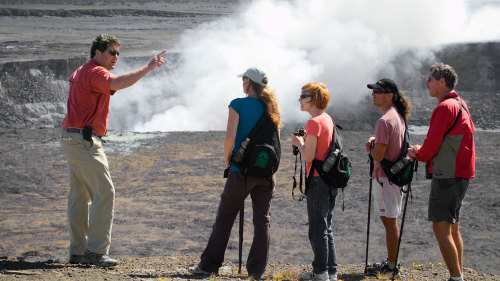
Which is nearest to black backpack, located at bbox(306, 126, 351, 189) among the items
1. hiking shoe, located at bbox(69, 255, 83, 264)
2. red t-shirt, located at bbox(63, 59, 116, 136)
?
red t-shirt, located at bbox(63, 59, 116, 136)

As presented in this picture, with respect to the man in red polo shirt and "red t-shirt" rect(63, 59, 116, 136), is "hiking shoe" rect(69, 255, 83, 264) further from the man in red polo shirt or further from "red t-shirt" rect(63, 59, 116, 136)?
"red t-shirt" rect(63, 59, 116, 136)

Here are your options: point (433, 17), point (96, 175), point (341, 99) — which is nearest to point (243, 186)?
point (96, 175)

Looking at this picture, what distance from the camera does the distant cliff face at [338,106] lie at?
1906 centimetres

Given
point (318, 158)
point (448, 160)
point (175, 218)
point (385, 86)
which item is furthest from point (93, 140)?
point (175, 218)

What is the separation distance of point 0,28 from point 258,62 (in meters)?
22.7

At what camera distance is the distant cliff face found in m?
19.1

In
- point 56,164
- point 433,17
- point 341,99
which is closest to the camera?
point 56,164

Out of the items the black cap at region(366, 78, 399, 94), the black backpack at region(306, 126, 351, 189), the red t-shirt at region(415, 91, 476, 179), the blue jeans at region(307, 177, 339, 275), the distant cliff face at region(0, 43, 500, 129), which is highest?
the distant cliff face at region(0, 43, 500, 129)

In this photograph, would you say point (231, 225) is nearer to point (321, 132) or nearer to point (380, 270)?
point (321, 132)

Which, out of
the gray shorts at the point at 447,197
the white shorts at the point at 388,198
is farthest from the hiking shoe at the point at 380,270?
the gray shorts at the point at 447,197

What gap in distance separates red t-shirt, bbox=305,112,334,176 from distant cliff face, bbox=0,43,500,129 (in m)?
14.2

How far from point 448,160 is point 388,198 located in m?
0.67

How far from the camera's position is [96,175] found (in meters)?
4.91

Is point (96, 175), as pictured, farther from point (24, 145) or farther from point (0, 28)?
point (0, 28)
